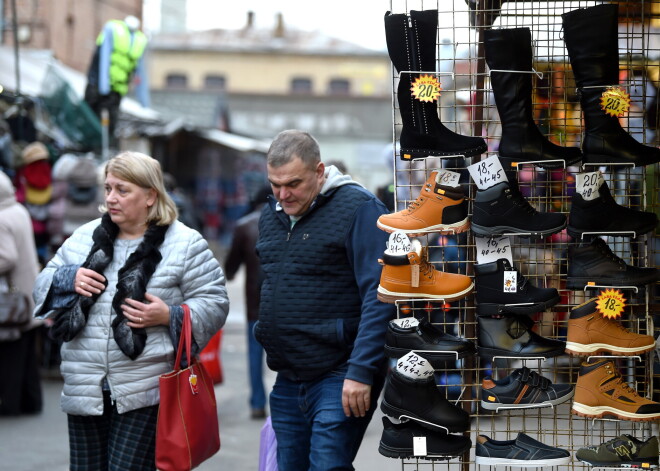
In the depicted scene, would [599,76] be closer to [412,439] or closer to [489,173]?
[489,173]

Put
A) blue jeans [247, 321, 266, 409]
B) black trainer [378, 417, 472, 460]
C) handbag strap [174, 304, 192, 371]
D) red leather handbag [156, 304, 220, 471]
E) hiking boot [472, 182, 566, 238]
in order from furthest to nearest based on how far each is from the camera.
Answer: blue jeans [247, 321, 266, 409] → handbag strap [174, 304, 192, 371] → red leather handbag [156, 304, 220, 471] → black trainer [378, 417, 472, 460] → hiking boot [472, 182, 566, 238]

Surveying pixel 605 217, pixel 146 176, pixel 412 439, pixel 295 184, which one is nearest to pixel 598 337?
pixel 605 217

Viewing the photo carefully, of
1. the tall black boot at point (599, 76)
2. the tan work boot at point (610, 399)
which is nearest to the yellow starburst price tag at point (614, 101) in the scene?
the tall black boot at point (599, 76)

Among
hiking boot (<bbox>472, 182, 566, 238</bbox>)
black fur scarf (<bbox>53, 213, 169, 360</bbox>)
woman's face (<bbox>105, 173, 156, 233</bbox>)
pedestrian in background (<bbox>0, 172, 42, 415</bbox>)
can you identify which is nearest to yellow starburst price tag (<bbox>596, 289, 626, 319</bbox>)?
hiking boot (<bbox>472, 182, 566, 238</bbox>)

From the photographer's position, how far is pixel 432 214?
13.9 ft

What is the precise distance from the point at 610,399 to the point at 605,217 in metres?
0.74

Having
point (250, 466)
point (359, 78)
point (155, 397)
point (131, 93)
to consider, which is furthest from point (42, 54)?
point (359, 78)

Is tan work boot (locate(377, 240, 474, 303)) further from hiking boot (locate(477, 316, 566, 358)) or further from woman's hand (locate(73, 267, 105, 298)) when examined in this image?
woman's hand (locate(73, 267, 105, 298))

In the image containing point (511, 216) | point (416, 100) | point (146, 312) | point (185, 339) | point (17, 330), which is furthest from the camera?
point (17, 330)

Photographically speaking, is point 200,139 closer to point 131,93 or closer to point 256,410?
point 131,93

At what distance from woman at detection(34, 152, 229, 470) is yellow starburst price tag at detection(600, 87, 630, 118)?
2.12 metres

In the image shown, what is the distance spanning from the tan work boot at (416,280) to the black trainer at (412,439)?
542 mm

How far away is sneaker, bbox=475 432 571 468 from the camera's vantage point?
4195 millimetres

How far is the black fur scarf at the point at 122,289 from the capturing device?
4848mm
